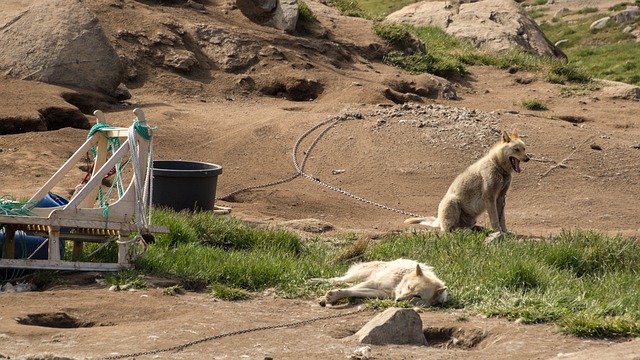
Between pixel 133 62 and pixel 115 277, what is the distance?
1026cm

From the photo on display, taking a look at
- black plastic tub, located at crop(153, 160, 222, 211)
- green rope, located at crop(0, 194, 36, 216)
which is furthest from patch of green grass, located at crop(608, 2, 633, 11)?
green rope, located at crop(0, 194, 36, 216)

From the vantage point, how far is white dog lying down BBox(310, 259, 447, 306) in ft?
22.2

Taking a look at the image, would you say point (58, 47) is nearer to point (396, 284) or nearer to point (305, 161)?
point (305, 161)

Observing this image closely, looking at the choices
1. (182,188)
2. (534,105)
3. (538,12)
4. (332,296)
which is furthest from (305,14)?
(538,12)

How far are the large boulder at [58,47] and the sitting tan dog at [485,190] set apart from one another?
7.11 meters

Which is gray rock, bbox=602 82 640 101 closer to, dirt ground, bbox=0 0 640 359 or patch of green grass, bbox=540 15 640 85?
dirt ground, bbox=0 0 640 359

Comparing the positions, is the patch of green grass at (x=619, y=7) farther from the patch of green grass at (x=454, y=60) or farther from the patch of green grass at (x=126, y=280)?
the patch of green grass at (x=126, y=280)

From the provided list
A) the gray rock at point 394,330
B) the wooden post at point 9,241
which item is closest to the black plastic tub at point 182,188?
the wooden post at point 9,241

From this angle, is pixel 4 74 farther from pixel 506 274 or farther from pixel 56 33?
pixel 506 274

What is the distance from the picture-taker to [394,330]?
582 centimetres

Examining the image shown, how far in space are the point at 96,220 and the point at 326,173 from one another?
6.64 metres

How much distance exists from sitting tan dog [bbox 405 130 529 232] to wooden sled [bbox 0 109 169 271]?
395 centimetres

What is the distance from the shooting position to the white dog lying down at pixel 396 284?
6.78 metres

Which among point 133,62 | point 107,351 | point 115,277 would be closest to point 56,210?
point 115,277
